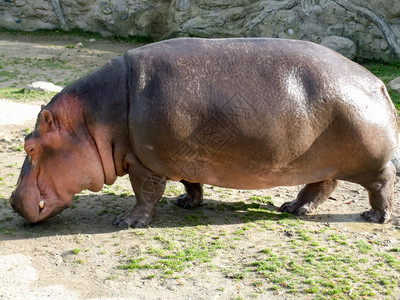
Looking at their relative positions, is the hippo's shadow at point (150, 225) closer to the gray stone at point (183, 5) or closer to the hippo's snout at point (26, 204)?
the hippo's snout at point (26, 204)

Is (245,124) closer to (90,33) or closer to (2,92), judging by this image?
(2,92)

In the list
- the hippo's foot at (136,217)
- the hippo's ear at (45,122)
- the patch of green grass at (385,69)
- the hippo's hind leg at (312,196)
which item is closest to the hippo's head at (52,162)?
the hippo's ear at (45,122)

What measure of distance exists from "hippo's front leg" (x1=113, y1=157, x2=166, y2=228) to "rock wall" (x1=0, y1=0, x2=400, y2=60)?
25.9 ft

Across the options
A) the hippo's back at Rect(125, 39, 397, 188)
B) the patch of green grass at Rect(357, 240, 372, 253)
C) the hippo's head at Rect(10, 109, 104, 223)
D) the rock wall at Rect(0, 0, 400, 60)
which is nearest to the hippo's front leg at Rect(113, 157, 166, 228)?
the hippo's back at Rect(125, 39, 397, 188)

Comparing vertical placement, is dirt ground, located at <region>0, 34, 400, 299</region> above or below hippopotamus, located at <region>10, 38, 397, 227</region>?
below

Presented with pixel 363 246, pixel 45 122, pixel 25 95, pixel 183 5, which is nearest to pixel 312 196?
pixel 363 246

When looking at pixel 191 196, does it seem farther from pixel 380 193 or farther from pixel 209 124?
pixel 380 193

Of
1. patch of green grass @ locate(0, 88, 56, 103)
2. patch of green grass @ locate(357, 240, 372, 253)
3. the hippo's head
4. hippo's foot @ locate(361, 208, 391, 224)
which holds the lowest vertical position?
patch of green grass @ locate(0, 88, 56, 103)

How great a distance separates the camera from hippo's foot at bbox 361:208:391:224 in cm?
494

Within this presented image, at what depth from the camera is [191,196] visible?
Answer: 5195 mm

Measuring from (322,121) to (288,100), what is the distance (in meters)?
0.30

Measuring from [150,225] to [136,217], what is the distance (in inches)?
5.1

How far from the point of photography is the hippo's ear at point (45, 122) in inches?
178

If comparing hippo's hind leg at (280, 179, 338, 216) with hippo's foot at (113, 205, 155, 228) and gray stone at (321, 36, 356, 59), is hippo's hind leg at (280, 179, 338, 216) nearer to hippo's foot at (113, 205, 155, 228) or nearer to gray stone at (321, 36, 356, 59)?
hippo's foot at (113, 205, 155, 228)
